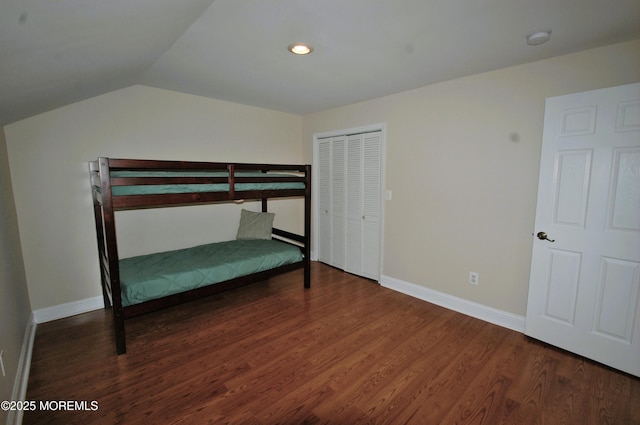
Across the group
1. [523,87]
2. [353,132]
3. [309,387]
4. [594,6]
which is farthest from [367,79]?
[309,387]

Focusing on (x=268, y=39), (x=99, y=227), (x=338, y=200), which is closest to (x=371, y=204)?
(x=338, y=200)

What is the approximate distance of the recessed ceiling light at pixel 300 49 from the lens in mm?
1988

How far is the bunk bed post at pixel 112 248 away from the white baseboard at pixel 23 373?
514 millimetres

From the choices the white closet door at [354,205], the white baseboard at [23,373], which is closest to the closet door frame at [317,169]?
the white closet door at [354,205]

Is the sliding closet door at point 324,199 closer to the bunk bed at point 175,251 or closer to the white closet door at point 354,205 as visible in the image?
the white closet door at point 354,205

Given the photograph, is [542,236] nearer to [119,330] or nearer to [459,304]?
[459,304]

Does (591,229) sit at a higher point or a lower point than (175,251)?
higher

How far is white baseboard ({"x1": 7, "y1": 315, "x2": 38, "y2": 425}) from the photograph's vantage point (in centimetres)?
156

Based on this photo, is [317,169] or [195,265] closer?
[195,265]

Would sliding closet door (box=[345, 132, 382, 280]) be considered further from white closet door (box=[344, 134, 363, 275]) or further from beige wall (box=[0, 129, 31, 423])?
beige wall (box=[0, 129, 31, 423])

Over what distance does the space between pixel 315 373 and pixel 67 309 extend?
8.53 feet

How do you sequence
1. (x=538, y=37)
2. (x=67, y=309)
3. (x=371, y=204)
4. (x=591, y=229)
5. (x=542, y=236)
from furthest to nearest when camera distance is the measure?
(x=371, y=204) < (x=67, y=309) < (x=542, y=236) < (x=591, y=229) < (x=538, y=37)

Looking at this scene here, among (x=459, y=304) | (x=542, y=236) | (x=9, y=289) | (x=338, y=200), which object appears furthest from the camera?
(x=338, y=200)

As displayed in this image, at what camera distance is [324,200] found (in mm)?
4289
